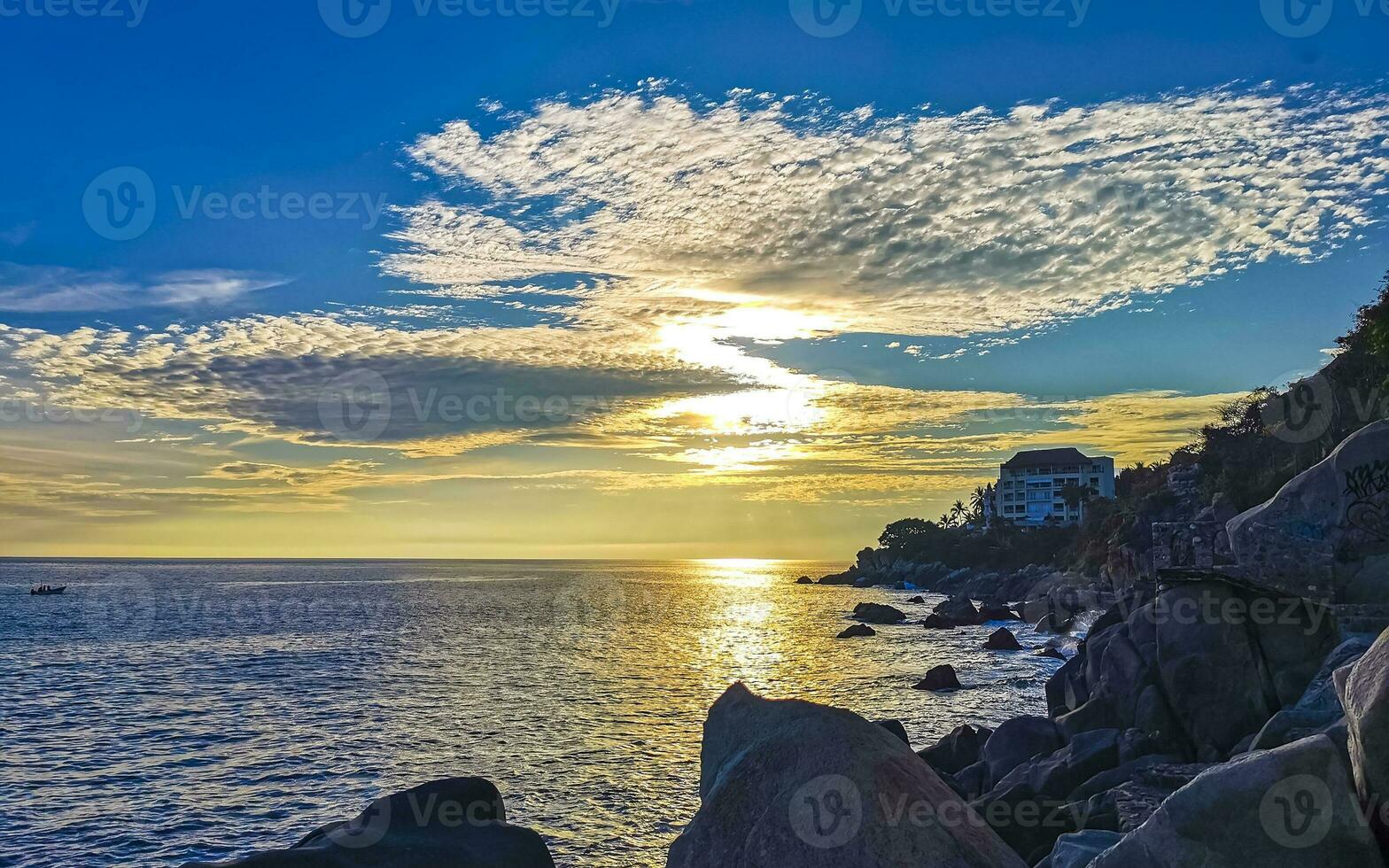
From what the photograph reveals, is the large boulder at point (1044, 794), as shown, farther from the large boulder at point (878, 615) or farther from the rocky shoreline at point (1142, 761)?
the large boulder at point (878, 615)

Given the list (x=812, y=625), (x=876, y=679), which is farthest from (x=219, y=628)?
(x=876, y=679)

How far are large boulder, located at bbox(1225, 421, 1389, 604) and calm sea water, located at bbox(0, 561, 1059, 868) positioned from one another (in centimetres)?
1483

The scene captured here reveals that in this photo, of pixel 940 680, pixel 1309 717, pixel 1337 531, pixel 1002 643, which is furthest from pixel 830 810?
pixel 1002 643

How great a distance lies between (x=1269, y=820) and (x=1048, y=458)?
172m

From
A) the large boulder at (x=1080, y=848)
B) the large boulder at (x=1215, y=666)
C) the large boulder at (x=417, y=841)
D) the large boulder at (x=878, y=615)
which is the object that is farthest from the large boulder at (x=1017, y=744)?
the large boulder at (x=878, y=615)

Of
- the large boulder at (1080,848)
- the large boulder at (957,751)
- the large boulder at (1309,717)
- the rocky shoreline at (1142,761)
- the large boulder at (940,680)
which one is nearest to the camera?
the rocky shoreline at (1142,761)

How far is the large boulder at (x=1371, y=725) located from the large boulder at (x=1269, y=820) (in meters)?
0.31

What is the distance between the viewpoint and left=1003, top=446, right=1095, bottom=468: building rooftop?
168m

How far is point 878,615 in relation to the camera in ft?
313

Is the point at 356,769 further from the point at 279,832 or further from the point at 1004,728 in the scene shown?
the point at 1004,728

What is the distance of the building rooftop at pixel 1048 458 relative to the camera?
16762cm

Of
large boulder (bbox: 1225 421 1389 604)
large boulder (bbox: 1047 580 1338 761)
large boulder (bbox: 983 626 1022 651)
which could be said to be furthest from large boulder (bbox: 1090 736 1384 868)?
large boulder (bbox: 983 626 1022 651)

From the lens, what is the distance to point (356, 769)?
101 feet

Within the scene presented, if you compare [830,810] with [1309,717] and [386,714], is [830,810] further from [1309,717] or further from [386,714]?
[386,714]
